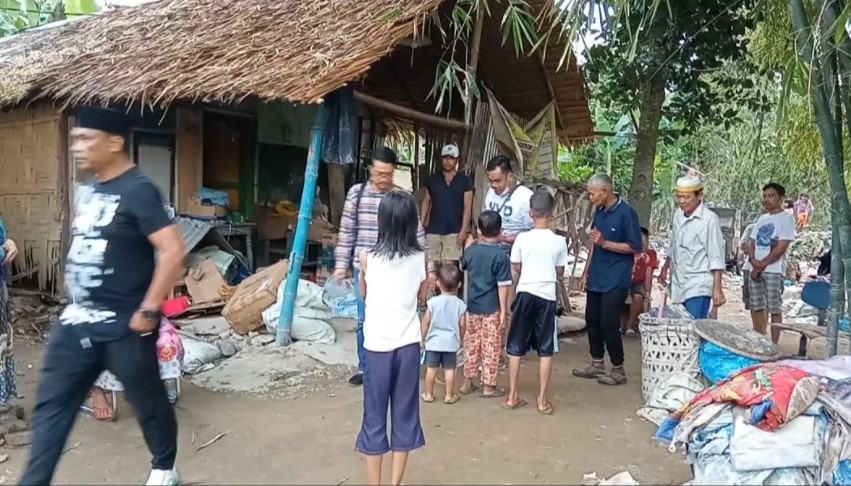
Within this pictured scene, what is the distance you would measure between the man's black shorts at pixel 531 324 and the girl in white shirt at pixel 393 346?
165 centimetres

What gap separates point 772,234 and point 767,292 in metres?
0.55

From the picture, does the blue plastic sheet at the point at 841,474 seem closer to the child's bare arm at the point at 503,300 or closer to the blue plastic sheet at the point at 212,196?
the child's bare arm at the point at 503,300

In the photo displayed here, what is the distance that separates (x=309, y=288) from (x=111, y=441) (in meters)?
2.73

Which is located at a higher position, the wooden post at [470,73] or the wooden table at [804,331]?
the wooden post at [470,73]

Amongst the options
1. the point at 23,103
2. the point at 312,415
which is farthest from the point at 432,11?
the point at 23,103

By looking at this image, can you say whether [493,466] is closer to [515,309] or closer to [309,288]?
[515,309]

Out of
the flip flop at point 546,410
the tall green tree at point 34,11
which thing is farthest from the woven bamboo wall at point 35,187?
the tall green tree at point 34,11

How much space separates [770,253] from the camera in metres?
6.47

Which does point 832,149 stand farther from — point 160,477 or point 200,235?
point 200,235

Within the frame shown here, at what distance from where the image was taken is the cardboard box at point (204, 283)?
7.45 meters

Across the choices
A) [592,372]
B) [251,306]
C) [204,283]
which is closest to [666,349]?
[592,372]

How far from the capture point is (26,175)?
8281 millimetres

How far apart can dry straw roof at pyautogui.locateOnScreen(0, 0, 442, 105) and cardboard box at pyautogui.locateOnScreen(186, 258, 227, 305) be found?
200 cm

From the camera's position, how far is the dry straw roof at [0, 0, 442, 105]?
564 centimetres
